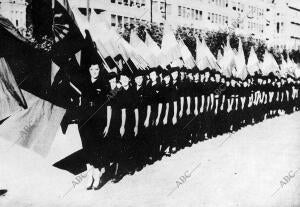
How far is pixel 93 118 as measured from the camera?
7039 millimetres

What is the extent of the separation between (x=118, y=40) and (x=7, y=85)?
316cm

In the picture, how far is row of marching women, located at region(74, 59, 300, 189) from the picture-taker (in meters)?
Result: 7.21

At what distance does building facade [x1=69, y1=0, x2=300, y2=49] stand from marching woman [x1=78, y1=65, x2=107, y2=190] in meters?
31.0

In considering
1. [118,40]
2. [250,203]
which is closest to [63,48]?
[118,40]

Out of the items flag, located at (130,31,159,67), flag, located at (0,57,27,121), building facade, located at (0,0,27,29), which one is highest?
building facade, located at (0,0,27,29)

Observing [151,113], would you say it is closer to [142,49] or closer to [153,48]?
[142,49]

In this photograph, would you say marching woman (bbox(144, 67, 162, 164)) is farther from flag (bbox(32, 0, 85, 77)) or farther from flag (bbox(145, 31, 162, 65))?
flag (bbox(145, 31, 162, 65))

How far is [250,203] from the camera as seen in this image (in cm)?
686

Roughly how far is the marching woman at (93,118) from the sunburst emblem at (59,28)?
25.9 inches

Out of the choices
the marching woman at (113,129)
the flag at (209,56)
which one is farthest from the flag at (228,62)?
the marching woman at (113,129)

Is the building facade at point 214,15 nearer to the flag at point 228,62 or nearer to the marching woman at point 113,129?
the flag at point 228,62

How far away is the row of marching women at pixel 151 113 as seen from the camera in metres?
7.21

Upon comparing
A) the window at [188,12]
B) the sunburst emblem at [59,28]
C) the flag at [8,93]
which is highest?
the window at [188,12]

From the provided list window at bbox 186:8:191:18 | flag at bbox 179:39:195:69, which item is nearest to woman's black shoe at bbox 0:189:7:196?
flag at bbox 179:39:195:69
